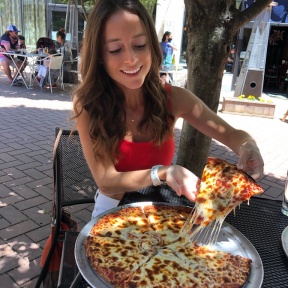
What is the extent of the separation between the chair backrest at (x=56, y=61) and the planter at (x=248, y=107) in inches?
211

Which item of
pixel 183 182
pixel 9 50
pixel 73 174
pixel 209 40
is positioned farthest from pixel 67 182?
pixel 9 50

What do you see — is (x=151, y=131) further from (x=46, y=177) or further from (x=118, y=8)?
(x=46, y=177)

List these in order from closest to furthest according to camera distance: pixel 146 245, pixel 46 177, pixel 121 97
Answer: pixel 146 245
pixel 121 97
pixel 46 177

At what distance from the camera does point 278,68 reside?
14492 millimetres

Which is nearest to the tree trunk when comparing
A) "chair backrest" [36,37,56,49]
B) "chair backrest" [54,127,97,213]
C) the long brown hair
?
the long brown hair

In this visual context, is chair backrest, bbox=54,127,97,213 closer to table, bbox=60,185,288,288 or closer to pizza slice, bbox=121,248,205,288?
table, bbox=60,185,288,288

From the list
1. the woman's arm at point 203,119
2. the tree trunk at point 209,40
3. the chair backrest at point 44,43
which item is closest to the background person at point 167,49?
the chair backrest at point 44,43

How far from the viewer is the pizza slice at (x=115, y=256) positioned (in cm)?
130

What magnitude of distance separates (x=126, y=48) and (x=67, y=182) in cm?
112

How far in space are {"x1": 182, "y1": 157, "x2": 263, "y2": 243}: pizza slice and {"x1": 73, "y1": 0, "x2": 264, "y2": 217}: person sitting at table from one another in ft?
0.27

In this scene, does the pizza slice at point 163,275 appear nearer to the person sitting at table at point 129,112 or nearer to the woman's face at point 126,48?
the person sitting at table at point 129,112

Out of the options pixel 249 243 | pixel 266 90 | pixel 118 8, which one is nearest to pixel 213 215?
pixel 249 243

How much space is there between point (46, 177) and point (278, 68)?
41.9ft

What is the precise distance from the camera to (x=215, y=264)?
1.45 metres
